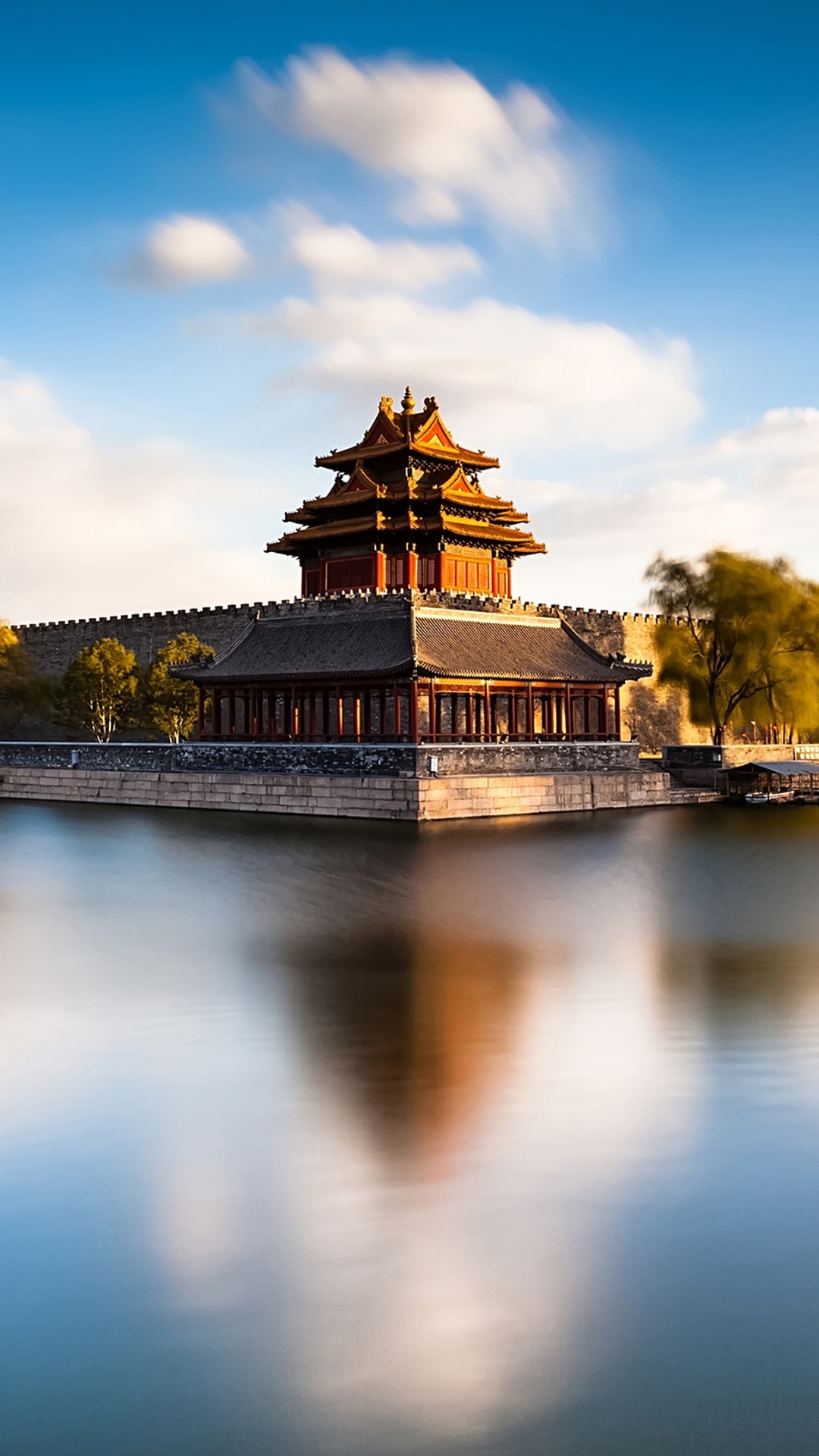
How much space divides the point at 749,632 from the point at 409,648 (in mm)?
10911

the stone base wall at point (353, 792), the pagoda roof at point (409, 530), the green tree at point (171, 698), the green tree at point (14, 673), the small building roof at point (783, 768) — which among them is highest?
the pagoda roof at point (409, 530)

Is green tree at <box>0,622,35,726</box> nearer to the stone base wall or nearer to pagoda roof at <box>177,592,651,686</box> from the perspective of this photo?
the stone base wall

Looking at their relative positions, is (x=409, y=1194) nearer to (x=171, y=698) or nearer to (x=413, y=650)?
(x=413, y=650)

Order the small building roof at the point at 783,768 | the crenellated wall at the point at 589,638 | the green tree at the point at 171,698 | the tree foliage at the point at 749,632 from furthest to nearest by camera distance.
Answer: the crenellated wall at the point at 589,638 < the green tree at the point at 171,698 < the tree foliage at the point at 749,632 < the small building roof at the point at 783,768

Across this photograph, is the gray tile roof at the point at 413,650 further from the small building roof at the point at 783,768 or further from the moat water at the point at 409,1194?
the moat water at the point at 409,1194

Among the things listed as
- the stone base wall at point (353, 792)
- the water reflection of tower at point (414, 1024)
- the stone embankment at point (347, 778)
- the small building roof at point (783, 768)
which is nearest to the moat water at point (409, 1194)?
the water reflection of tower at point (414, 1024)

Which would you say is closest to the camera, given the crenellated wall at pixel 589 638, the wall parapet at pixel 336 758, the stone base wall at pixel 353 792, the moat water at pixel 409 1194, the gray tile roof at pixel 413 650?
the moat water at pixel 409 1194

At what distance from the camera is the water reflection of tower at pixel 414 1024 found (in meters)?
6.19

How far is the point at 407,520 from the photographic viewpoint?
2902cm

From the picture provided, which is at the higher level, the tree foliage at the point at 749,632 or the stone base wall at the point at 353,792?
the tree foliage at the point at 749,632

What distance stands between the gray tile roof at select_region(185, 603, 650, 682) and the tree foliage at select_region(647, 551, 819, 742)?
12.5 feet

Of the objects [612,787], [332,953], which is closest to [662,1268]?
[332,953]

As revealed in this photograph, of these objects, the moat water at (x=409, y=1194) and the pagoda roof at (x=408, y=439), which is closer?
the moat water at (x=409, y=1194)

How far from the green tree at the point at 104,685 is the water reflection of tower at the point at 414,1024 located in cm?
2446
